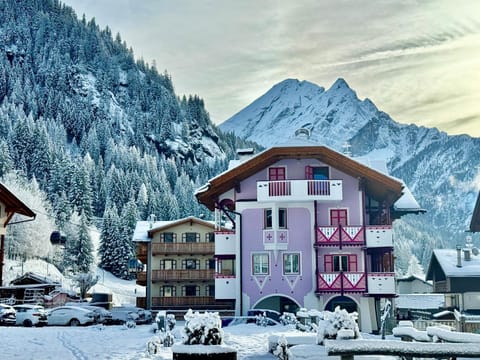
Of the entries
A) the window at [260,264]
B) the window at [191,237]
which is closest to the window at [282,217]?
the window at [260,264]

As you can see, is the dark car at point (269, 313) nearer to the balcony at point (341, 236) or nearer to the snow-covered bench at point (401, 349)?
the balcony at point (341, 236)

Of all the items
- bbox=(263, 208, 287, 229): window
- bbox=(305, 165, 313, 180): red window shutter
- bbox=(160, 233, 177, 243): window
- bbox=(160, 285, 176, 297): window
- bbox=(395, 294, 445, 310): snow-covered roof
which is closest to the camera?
bbox=(263, 208, 287, 229): window

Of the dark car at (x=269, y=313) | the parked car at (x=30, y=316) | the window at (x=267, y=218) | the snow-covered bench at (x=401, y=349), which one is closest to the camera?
the snow-covered bench at (x=401, y=349)

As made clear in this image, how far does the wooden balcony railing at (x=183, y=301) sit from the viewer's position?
6181 cm

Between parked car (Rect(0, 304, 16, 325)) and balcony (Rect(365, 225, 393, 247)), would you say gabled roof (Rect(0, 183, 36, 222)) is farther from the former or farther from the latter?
balcony (Rect(365, 225, 393, 247))

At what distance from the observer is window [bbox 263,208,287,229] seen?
1741 inches

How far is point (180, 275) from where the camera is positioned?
62688mm

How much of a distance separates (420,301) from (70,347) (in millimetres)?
61169

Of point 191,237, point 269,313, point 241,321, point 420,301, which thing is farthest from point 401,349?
point 420,301

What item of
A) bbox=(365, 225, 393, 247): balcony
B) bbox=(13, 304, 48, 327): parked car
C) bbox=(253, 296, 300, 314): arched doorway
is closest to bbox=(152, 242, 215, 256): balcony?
bbox=(253, 296, 300, 314): arched doorway

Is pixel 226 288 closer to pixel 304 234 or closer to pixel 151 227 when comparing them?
pixel 304 234

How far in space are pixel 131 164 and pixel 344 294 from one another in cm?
16222

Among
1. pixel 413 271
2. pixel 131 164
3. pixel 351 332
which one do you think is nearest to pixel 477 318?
pixel 351 332

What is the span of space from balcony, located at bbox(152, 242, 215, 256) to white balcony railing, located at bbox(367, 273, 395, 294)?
24.4 metres
